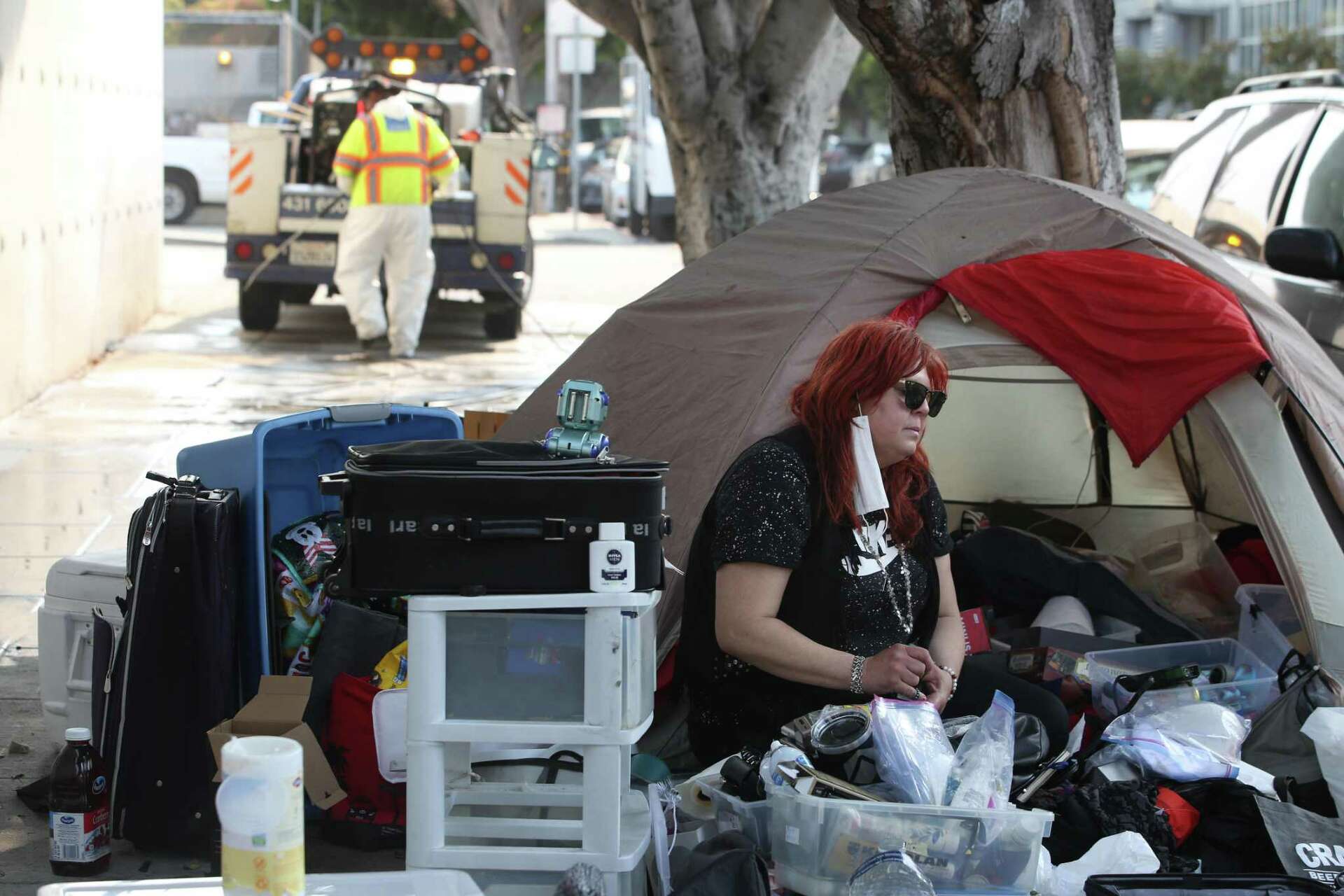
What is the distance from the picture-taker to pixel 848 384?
11.6ft

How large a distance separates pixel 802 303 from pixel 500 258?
748 cm

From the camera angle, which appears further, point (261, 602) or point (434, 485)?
point (261, 602)

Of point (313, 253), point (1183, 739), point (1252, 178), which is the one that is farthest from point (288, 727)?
point (313, 253)

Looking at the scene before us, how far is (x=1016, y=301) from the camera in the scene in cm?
438

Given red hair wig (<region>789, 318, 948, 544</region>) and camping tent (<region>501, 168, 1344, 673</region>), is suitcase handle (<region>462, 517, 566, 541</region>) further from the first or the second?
camping tent (<region>501, 168, 1344, 673</region>)

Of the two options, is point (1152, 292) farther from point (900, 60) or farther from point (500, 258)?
point (500, 258)

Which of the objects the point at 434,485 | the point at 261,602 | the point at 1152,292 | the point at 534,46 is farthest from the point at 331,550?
the point at 534,46

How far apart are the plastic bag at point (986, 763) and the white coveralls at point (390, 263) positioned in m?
8.03

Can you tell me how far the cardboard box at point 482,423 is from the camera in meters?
5.44

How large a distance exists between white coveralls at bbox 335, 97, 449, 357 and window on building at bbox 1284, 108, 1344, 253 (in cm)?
598

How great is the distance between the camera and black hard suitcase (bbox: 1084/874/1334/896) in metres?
3.07

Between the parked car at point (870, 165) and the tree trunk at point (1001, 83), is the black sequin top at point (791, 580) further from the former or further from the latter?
the parked car at point (870, 165)

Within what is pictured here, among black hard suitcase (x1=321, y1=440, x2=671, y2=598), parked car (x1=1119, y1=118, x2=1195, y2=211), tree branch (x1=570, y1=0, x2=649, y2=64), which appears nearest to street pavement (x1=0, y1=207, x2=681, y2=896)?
black hard suitcase (x1=321, y1=440, x2=671, y2=598)

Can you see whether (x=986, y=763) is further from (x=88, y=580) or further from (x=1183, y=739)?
(x=88, y=580)
